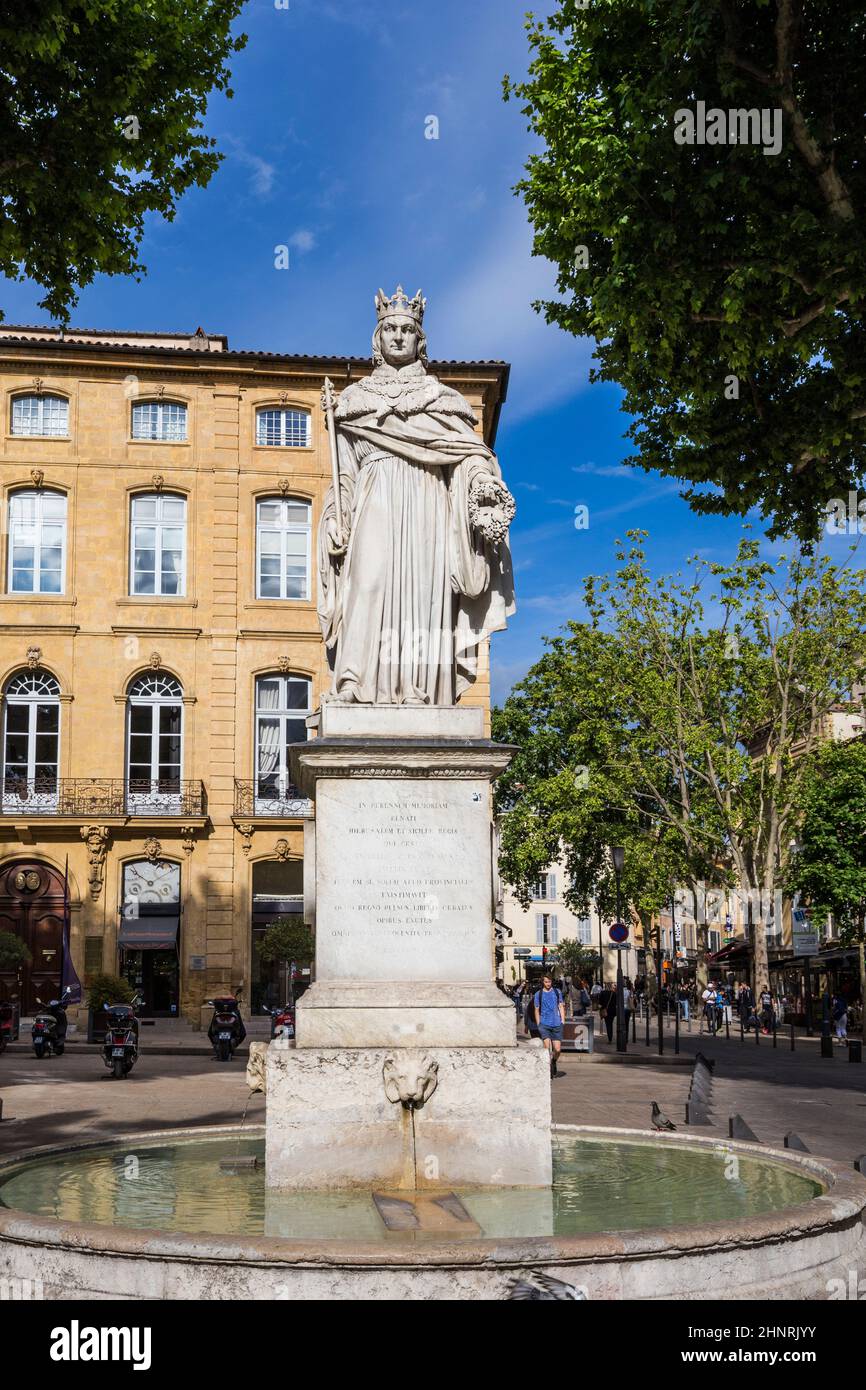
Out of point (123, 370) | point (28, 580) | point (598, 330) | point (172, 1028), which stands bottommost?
point (172, 1028)

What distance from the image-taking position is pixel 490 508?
829 cm

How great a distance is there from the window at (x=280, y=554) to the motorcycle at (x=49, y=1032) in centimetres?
1688

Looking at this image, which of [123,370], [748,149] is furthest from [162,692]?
[748,149]

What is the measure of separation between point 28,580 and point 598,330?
93.0ft

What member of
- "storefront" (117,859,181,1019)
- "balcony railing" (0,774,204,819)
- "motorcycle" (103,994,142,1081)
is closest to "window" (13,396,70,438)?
"balcony railing" (0,774,204,819)

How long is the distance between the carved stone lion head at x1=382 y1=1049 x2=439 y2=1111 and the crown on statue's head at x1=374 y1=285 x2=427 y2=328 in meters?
4.62

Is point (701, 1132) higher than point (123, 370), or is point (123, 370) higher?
point (123, 370)

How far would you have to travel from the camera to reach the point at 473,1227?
5836 mm

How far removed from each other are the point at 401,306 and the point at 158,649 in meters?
32.0

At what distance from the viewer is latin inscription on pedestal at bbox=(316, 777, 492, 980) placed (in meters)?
7.54

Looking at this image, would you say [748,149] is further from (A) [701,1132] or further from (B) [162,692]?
(B) [162,692]
